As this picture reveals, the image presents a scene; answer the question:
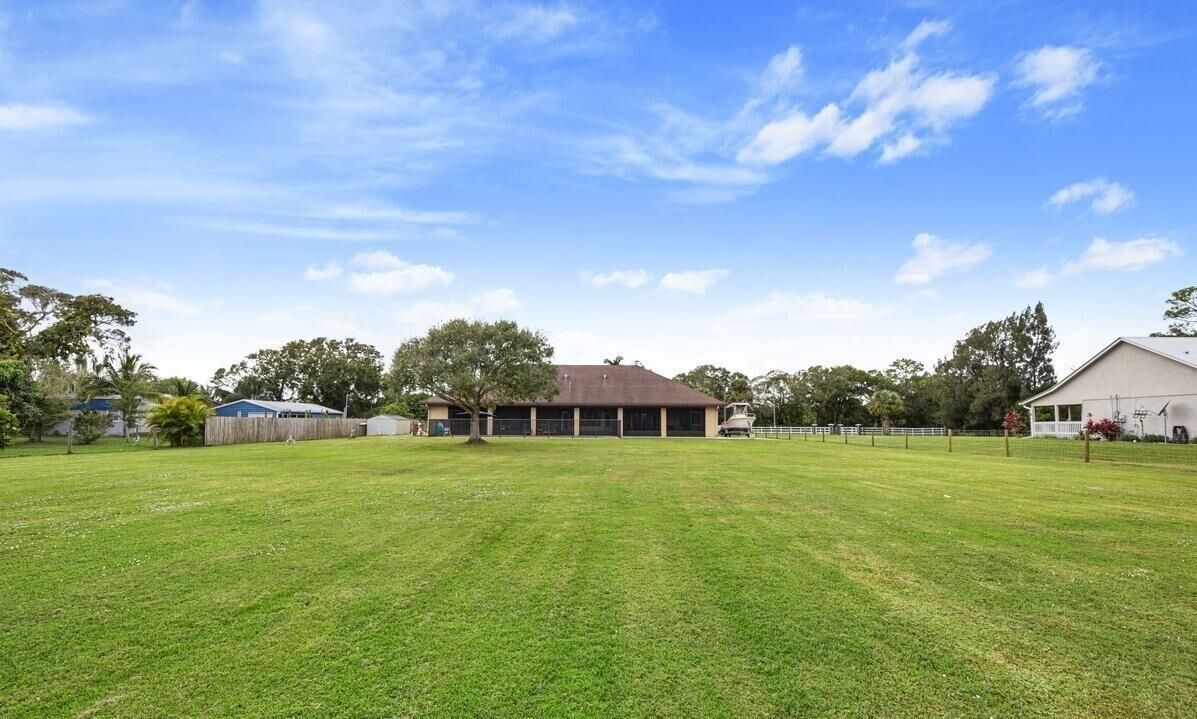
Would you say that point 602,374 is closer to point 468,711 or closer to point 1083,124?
point 1083,124

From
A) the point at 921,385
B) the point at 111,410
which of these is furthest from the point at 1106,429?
the point at 111,410

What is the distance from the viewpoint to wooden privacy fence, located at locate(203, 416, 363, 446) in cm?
2744

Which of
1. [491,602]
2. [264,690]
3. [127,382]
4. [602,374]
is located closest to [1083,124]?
[491,602]

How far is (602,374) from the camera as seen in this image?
41781 millimetres

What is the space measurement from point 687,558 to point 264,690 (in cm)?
369

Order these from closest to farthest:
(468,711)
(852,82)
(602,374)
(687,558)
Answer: (468,711), (687,558), (852,82), (602,374)

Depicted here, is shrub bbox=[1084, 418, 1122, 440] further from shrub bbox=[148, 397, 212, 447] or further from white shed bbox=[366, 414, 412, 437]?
white shed bbox=[366, 414, 412, 437]

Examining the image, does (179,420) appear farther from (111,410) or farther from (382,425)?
(111,410)

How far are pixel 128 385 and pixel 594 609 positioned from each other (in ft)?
145

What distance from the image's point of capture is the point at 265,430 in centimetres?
3088

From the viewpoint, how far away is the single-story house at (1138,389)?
25609mm

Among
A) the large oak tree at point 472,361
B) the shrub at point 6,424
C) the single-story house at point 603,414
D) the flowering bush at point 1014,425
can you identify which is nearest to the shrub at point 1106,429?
the flowering bush at point 1014,425

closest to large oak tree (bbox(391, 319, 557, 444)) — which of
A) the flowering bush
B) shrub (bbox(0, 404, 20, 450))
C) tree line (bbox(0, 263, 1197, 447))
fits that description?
tree line (bbox(0, 263, 1197, 447))

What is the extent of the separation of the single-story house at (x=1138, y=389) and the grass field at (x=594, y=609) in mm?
25157
